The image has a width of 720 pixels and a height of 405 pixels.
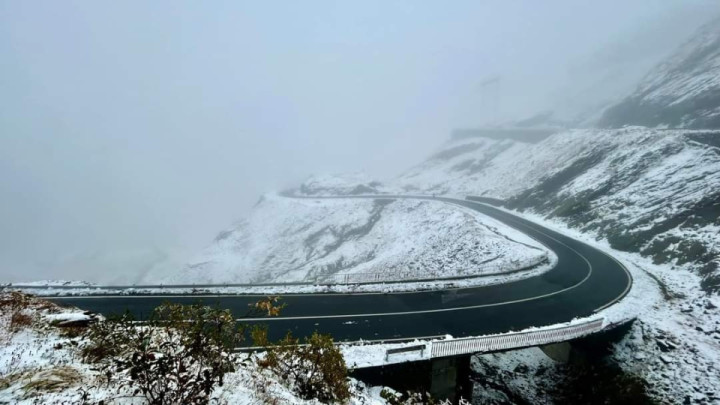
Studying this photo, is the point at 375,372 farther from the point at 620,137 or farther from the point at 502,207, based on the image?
the point at 620,137

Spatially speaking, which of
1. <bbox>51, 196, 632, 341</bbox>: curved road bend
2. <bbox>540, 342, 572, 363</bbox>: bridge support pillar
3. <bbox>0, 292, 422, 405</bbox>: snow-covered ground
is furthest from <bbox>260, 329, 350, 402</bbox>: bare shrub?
<bbox>540, 342, 572, 363</bbox>: bridge support pillar

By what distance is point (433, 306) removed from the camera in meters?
19.4

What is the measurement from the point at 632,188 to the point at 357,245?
33.5 meters

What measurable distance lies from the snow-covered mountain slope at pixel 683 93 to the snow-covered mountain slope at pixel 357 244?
36.2 metres

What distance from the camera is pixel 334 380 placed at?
927cm

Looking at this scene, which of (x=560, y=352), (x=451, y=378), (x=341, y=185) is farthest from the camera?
(x=341, y=185)

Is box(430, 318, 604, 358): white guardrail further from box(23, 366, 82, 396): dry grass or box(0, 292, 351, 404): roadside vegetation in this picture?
box(23, 366, 82, 396): dry grass

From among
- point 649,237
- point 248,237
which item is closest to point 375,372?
point 649,237

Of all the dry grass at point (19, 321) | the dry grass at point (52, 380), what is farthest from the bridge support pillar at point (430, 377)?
the dry grass at point (19, 321)

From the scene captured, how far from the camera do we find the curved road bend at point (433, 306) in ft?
54.1

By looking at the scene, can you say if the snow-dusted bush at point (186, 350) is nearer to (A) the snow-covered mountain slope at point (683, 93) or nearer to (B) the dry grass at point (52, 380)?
(B) the dry grass at point (52, 380)

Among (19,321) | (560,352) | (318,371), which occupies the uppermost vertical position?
(19,321)

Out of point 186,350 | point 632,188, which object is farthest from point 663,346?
point 632,188

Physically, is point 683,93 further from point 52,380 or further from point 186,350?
point 52,380
